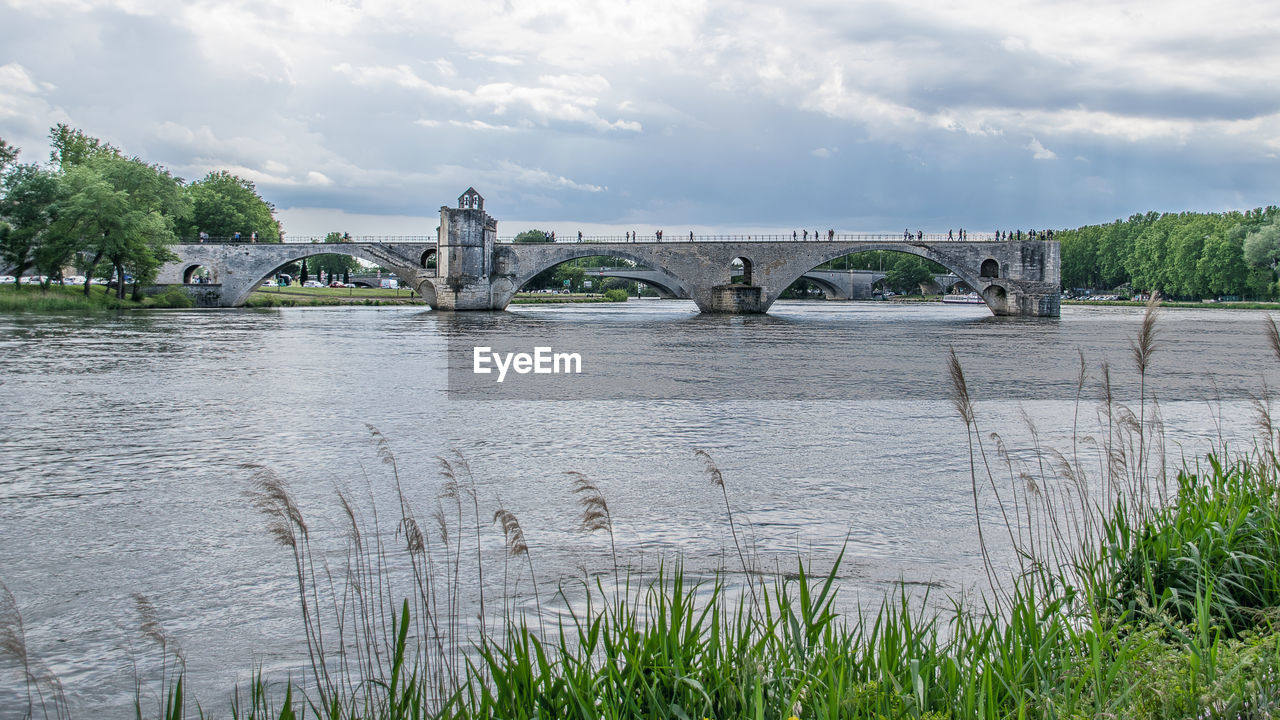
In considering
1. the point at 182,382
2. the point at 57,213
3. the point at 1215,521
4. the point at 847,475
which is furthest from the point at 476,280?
the point at 1215,521

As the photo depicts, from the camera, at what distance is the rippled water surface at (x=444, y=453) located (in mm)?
5473

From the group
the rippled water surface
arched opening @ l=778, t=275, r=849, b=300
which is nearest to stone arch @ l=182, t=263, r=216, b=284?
the rippled water surface

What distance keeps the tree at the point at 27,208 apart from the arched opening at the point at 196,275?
18364 millimetres

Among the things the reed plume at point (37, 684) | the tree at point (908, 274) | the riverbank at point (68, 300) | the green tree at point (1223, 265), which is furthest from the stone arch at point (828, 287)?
the reed plume at point (37, 684)

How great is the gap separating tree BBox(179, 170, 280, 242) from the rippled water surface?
63992mm

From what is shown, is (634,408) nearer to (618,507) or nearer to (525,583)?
(618,507)

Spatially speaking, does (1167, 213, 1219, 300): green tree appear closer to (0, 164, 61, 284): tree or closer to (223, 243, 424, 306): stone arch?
(223, 243, 424, 306): stone arch

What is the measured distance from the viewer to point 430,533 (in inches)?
268

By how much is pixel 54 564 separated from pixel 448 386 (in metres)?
10.8

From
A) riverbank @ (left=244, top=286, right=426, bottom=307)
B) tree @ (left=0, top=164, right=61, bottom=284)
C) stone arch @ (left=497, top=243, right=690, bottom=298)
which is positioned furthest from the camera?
riverbank @ (left=244, top=286, right=426, bottom=307)

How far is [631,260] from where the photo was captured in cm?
6900

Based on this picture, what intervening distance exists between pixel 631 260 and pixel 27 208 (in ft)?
116

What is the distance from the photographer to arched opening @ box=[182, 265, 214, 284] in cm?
7088

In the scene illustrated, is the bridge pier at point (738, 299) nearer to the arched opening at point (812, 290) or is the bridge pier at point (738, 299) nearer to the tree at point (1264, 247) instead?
the tree at point (1264, 247)
